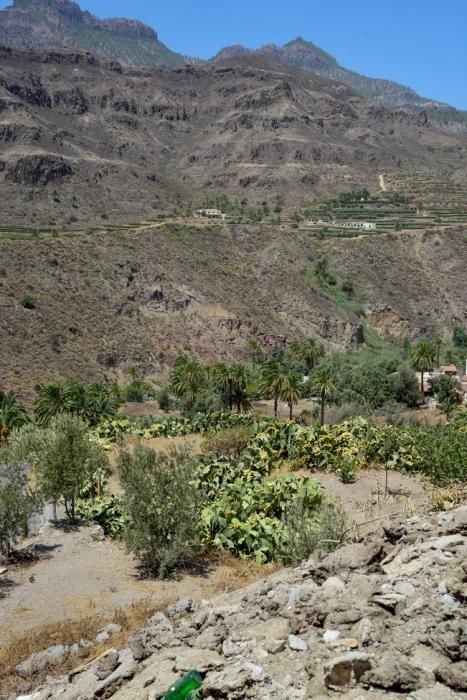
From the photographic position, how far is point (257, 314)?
7956 cm

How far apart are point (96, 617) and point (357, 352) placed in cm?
6597

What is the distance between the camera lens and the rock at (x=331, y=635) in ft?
28.8

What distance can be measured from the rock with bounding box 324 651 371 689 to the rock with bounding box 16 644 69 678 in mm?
6034

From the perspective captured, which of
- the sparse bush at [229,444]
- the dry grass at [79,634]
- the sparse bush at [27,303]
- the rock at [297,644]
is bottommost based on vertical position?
the dry grass at [79,634]

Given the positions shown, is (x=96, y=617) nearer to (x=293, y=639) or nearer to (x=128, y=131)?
(x=293, y=639)

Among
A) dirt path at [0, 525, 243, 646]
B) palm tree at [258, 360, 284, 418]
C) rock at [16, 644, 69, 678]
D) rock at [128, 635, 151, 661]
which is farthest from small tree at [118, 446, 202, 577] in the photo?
palm tree at [258, 360, 284, 418]

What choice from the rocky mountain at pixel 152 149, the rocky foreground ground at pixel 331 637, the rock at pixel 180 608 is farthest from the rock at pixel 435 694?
the rocky mountain at pixel 152 149

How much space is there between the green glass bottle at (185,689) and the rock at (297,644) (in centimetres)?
122

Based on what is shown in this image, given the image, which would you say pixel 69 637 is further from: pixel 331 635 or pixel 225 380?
pixel 225 380

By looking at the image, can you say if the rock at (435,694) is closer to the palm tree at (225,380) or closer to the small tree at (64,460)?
the small tree at (64,460)

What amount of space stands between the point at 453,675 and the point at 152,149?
173 metres

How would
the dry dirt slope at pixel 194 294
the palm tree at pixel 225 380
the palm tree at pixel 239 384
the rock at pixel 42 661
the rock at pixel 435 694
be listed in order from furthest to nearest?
the dry dirt slope at pixel 194 294 → the palm tree at pixel 239 384 → the palm tree at pixel 225 380 → the rock at pixel 42 661 → the rock at pixel 435 694

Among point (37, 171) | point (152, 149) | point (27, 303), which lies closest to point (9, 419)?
point (27, 303)

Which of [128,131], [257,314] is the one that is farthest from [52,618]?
[128,131]
